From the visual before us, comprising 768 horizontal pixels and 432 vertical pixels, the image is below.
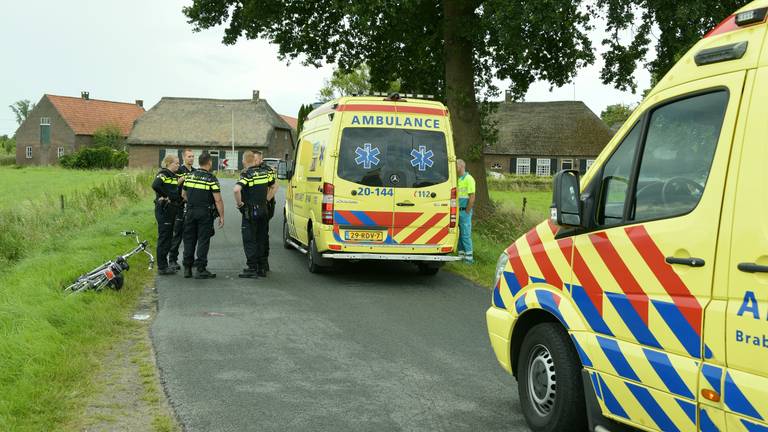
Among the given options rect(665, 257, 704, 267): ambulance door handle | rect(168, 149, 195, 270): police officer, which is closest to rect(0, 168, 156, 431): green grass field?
rect(168, 149, 195, 270): police officer

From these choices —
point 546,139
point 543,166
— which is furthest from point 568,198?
point 546,139

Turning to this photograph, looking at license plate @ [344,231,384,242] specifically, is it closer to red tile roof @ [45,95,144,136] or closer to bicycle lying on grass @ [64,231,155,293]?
bicycle lying on grass @ [64,231,155,293]

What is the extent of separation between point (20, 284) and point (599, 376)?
25.9ft

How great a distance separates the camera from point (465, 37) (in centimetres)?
1786

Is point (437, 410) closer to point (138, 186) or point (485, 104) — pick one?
point (485, 104)

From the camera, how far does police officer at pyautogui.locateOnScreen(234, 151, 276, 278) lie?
1145 cm

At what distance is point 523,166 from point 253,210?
5419cm

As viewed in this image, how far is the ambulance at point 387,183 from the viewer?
10.9 metres

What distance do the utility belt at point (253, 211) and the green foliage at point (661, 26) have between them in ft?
25.7

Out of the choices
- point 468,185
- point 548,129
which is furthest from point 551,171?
point 468,185

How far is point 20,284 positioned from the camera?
958cm

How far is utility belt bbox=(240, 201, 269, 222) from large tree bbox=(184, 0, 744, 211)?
5483 mm

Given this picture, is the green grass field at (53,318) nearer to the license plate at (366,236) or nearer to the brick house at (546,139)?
the license plate at (366,236)

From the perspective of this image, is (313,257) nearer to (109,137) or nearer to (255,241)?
(255,241)
